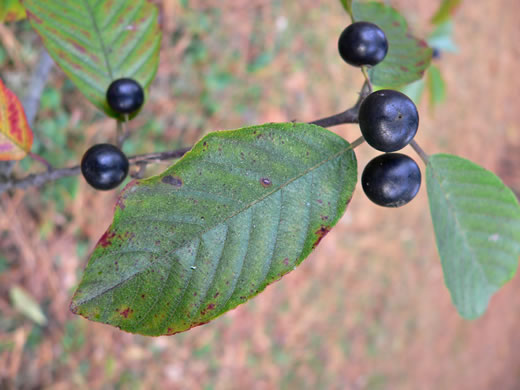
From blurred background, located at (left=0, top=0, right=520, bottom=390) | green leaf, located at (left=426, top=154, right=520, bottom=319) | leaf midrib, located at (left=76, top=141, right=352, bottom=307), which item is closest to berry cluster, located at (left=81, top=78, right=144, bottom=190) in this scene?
leaf midrib, located at (left=76, top=141, right=352, bottom=307)

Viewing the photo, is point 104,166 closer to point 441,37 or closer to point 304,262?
point 441,37

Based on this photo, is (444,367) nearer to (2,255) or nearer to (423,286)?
(423,286)

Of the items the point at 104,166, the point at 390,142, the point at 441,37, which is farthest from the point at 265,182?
the point at 441,37

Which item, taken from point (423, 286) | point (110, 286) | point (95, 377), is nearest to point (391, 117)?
point (110, 286)

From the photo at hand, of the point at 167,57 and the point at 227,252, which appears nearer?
the point at 227,252

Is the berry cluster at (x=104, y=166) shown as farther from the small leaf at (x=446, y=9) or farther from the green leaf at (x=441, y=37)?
the green leaf at (x=441, y=37)

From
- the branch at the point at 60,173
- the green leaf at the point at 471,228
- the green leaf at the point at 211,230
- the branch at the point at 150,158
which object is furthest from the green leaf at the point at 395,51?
the branch at the point at 60,173

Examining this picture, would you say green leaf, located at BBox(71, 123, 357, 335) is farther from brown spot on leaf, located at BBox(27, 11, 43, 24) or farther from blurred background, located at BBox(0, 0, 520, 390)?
blurred background, located at BBox(0, 0, 520, 390)
